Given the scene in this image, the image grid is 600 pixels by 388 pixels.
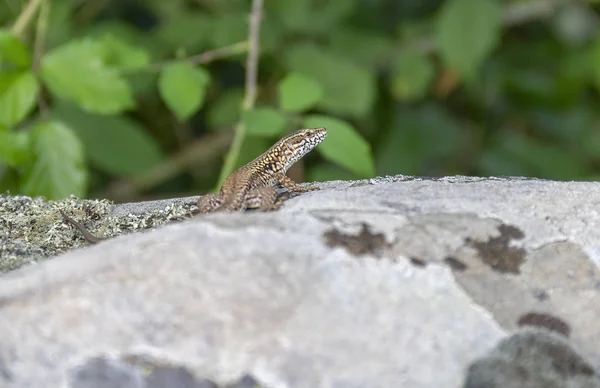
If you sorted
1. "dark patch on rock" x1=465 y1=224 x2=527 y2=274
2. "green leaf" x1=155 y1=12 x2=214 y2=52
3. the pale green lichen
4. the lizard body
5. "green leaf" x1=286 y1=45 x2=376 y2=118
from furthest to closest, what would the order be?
"green leaf" x1=155 y1=12 x2=214 y2=52 < "green leaf" x1=286 y1=45 x2=376 y2=118 < the lizard body < the pale green lichen < "dark patch on rock" x1=465 y1=224 x2=527 y2=274

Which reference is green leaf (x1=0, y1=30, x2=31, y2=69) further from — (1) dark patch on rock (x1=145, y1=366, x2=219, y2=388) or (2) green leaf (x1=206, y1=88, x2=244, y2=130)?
(1) dark patch on rock (x1=145, y1=366, x2=219, y2=388)

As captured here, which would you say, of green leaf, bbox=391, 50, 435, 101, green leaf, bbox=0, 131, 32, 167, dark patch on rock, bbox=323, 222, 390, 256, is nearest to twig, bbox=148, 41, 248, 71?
green leaf, bbox=0, 131, 32, 167

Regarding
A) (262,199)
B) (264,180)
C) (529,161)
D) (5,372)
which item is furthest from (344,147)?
(529,161)

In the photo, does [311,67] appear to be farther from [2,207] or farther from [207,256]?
[207,256]

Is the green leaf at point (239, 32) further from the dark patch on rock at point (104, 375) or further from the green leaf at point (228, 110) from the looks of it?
the dark patch on rock at point (104, 375)

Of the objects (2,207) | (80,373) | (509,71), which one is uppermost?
(509,71)

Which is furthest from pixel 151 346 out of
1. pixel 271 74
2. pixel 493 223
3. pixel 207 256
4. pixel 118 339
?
pixel 271 74
